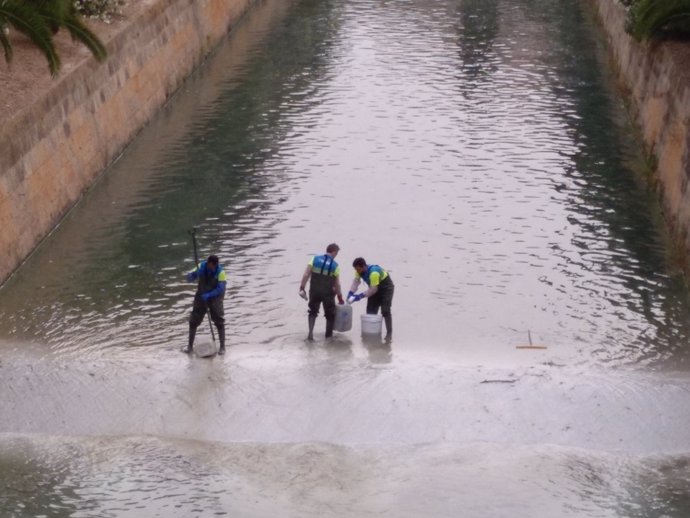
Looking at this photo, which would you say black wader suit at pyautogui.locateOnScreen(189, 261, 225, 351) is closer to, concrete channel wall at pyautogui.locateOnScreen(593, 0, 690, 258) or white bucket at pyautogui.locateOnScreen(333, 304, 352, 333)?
white bucket at pyautogui.locateOnScreen(333, 304, 352, 333)

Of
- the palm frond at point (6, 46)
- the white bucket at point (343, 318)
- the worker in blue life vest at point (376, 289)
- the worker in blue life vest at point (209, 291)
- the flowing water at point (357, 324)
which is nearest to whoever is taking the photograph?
the flowing water at point (357, 324)

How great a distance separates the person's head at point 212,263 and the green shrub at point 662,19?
487 inches

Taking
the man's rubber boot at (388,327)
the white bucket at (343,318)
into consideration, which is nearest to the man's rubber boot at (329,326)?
the white bucket at (343,318)

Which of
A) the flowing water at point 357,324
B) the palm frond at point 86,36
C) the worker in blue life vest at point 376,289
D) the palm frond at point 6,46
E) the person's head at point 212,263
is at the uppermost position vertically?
the palm frond at point 6,46

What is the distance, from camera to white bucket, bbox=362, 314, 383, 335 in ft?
54.7

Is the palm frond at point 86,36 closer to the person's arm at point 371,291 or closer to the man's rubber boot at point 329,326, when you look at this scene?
the man's rubber boot at point 329,326

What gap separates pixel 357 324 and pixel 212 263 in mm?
2513

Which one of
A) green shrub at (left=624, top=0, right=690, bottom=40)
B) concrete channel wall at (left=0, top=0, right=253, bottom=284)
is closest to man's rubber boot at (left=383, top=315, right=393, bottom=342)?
concrete channel wall at (left=0, top=0, right=253, bottom=284)

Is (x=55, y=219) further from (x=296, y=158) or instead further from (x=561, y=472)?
(x=561, y=472)

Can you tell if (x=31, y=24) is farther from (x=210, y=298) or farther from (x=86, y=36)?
(x=210, y=298)

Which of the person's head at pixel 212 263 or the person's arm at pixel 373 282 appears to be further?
the person's arm at pixel 373 282

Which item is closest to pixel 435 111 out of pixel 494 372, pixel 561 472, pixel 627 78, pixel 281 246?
pixel 627 78

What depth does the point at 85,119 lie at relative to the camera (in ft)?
75.5

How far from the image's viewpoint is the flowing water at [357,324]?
43.0 feet
